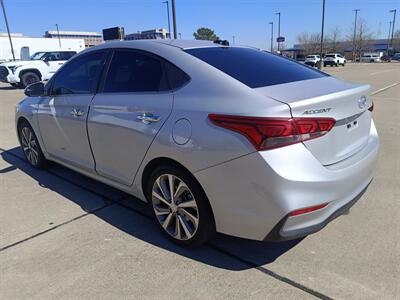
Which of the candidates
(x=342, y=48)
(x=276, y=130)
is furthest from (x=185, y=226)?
(x=342, y=48)

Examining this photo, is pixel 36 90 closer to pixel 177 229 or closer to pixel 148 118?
pixel 148 118

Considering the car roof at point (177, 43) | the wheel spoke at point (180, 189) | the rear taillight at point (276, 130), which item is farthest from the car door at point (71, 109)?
the rear taillight at point (276, 130)

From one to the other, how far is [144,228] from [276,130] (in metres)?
1.73

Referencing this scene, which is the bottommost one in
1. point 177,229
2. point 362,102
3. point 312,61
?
point 312,61

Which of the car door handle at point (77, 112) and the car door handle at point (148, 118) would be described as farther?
the car door handle at point (77, 112)

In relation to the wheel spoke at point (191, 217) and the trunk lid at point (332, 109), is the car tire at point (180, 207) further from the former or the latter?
the trunk lid at point (332, 109)

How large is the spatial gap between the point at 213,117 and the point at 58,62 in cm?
1835

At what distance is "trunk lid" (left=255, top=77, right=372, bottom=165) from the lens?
91.5 inches

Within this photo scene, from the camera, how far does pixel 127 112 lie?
122 inches

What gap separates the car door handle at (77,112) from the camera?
12.0 ft

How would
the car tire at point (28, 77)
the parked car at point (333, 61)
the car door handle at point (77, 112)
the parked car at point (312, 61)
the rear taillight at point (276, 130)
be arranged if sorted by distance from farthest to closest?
the parked car at point (333, 61) < the parked car at point (312, 61) < the car tire at point (28, 77) < the car door handle at point (77, 112) < the rear taillight at point (276, 130)

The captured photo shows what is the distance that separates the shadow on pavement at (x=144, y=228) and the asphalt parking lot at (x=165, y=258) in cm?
1

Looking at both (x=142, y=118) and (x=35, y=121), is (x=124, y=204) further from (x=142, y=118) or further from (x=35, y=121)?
(x=35, y=121)

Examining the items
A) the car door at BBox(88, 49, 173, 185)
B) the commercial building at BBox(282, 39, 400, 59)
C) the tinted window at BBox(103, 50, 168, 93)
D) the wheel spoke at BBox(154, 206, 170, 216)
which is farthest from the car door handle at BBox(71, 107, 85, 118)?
the commercial building at BBox(282, 39, 400, 59)
